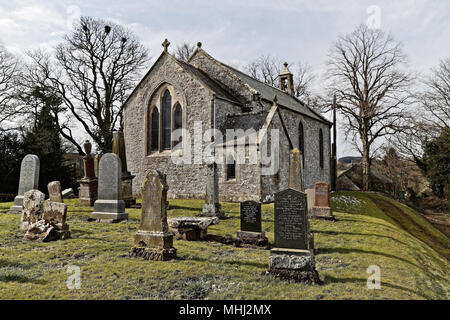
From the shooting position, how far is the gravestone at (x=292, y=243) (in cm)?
578

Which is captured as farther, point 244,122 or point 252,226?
point 244,122

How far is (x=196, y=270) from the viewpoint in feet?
20.0

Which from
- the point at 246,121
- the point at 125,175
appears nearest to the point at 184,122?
the point at 246,121

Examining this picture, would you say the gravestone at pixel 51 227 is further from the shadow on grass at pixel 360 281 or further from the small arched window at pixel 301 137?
the small arched window at pixel 301 137

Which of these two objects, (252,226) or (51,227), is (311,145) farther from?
(51,227)

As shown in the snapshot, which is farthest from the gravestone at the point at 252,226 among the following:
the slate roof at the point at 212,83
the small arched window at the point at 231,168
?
the slate roof at the point at 212,83

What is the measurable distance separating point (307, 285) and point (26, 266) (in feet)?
18.1

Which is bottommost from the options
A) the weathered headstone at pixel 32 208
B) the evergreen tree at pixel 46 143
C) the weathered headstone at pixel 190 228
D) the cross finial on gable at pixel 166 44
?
the weathered headstone at pixel 190 228

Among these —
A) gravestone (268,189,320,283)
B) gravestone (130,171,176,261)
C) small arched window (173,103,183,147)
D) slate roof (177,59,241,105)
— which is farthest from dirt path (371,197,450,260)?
small arched window (173,103,183,147)

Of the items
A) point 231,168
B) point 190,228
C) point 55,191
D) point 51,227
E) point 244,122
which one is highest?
point 244,122

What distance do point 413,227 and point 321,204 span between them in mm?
7613

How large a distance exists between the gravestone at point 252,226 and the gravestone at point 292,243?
104 inches

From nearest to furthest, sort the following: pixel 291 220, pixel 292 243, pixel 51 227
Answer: pixel 292 243 < pixel 291 220 < pixel 51 227

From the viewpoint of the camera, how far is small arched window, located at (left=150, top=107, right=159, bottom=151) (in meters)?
19.2
